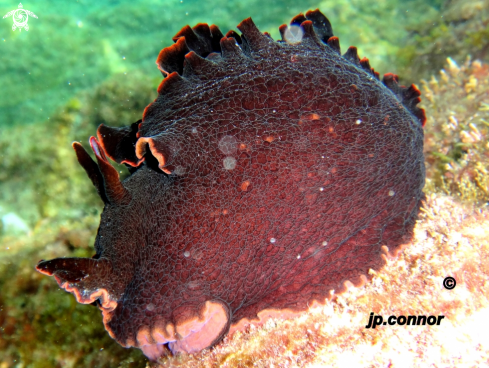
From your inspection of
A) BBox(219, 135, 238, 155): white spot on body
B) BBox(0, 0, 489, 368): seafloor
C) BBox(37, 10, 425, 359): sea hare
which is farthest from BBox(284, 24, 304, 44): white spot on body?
BBox(0, 0, 489, 368): seafloor

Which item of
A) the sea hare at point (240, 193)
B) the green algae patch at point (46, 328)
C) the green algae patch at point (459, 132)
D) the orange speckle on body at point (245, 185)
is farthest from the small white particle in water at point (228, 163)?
the green algae patch at point (459, 132)

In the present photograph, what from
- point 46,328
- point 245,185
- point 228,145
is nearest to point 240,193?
point 245,185

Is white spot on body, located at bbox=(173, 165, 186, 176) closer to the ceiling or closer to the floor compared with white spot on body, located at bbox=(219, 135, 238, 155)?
closer to the floor

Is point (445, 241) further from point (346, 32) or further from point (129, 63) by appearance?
point (129, 63)

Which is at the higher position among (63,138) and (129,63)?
(129,63)

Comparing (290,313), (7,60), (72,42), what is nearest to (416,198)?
(290,313)

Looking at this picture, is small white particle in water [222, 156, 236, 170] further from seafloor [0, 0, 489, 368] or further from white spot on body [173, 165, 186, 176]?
seafloor [0, 0, 489, 368]

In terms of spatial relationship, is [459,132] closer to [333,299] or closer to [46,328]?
[333,299]
